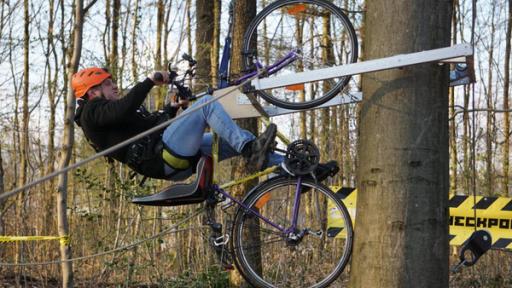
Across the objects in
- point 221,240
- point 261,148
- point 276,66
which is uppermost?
point 276,66

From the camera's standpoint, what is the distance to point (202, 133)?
4316 mm

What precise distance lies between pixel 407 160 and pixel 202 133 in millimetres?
1407

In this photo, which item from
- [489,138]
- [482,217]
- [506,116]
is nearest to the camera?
[482,217]

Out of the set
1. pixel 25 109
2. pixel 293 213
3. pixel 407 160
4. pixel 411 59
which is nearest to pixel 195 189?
pixel 293 213

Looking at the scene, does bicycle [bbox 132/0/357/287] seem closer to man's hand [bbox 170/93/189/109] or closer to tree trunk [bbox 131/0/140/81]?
man's hand [bbox 170/93/189/109]

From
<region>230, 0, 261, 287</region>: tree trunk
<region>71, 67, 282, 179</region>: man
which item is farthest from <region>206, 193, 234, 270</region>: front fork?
<region>230, 0, 261, 287</region>: tree trunk

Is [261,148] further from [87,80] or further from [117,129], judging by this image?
[87,80]

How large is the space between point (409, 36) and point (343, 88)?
105 cm

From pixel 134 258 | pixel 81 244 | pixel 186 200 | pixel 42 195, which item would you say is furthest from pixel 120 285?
pixel 186 200

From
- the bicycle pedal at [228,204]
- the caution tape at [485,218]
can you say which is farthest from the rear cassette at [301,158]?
the caution tape at [485,218]

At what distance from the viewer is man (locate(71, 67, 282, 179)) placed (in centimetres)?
407

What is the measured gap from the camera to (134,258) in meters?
7.91

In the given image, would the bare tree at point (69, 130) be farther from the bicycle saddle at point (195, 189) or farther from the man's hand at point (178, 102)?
the bicycle saddle at point (195, 189)

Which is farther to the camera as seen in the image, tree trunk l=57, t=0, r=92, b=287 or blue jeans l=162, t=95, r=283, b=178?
tree trunk l=57, t=0, r=92, b=287
